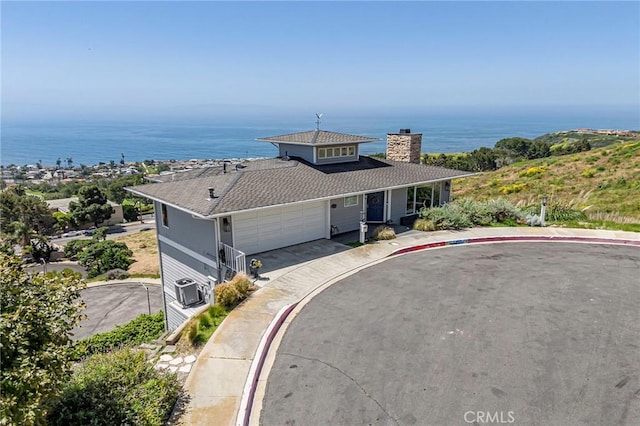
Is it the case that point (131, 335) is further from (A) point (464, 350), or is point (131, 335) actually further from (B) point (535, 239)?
(B) point (535, 239)

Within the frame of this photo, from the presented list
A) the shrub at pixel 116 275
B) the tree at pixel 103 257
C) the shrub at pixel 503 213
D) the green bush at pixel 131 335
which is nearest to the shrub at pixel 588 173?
the shrub at pixel 503 213

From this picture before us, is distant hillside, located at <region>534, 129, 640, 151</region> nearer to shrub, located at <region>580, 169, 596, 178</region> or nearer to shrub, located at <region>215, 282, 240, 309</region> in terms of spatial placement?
shrub, located at <region>580, 169, 596, 178</region>

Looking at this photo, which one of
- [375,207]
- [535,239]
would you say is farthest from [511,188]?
[375,207]

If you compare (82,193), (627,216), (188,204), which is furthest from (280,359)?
(82,193)

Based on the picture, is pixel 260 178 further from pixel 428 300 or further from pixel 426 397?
pixel 426 397

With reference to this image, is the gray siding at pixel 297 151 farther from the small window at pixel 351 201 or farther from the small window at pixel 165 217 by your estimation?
the small window at pixel 165 217

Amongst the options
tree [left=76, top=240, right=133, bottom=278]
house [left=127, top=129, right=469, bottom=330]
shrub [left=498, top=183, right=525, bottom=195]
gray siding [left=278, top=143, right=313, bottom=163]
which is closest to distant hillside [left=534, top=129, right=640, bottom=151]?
shrub [left=498, top=183, right=525, bottom=195]
